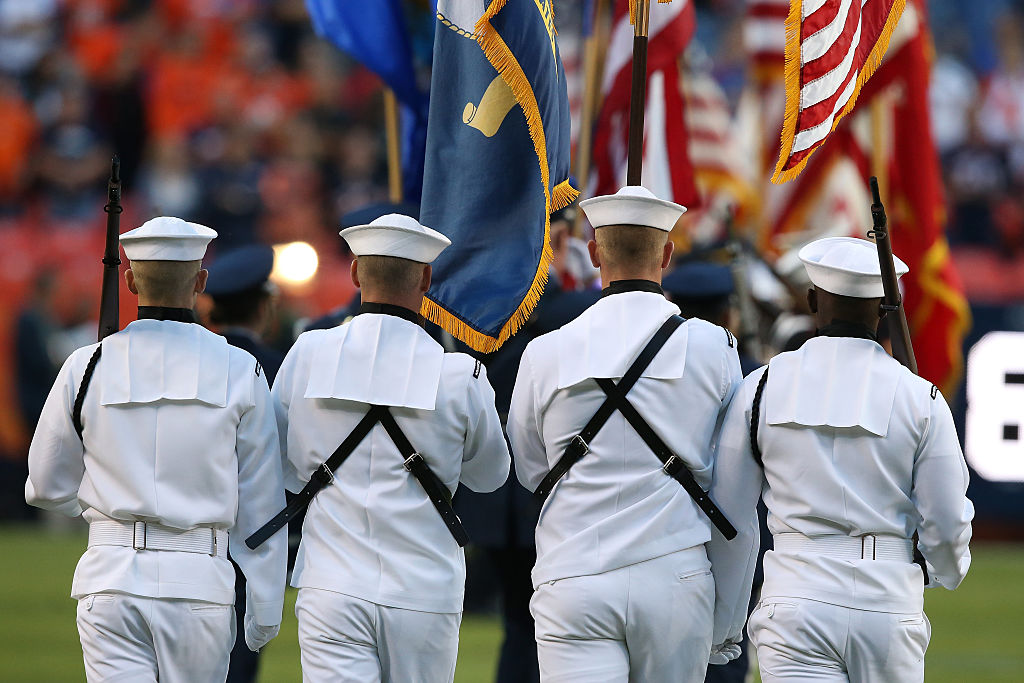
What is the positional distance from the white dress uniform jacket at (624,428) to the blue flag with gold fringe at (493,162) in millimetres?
962

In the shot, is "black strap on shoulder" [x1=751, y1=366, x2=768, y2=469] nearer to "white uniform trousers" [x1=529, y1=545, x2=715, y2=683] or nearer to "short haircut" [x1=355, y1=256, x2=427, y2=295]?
"white uniform trousers" [x1=529, y1=545, x2=715, y2=683]

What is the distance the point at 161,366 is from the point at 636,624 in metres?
1.77

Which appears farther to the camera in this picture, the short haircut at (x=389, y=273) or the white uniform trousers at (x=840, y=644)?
the short haircut at (x=389, y=273)

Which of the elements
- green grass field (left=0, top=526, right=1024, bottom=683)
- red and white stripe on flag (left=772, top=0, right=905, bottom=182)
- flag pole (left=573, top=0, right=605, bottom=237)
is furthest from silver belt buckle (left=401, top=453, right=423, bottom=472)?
green grass field (left=0, top=526, right=1024, bottom=683)

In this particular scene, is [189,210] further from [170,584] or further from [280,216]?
[170,584]

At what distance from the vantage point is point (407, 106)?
8.76 meters

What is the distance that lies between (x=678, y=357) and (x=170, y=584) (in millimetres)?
1784

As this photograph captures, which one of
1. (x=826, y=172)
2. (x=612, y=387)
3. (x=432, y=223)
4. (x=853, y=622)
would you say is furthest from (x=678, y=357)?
(x=826, y=172)

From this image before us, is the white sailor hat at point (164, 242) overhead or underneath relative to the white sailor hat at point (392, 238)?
underneath

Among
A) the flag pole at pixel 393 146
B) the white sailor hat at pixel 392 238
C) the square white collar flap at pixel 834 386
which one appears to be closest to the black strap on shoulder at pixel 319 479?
the white sailor hat at pixel 392 238

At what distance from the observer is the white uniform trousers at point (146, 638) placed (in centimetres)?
538

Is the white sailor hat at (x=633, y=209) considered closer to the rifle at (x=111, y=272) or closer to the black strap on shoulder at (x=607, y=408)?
the black strap on shoulder at (x=607, y=408)

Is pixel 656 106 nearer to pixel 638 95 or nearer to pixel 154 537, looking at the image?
pixel 638 95

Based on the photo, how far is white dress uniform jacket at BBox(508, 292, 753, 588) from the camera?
538 centimetres
